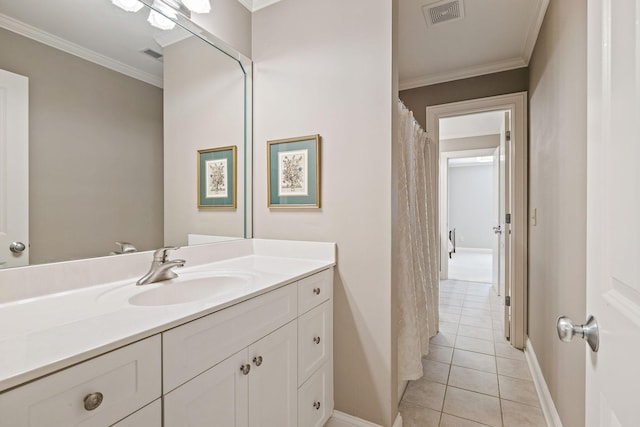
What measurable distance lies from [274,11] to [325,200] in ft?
3.84

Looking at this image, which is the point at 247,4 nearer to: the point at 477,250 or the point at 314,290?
the point at 314,290

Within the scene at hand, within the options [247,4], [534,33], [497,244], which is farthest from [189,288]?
[497,244]

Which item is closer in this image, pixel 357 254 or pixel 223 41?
pixel 357 254

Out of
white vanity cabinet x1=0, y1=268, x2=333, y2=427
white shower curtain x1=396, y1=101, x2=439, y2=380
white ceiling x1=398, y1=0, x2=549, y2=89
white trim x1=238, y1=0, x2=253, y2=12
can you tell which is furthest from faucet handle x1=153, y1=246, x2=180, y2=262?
white ceiling x1=398, y1=0, x2=549, y2=89

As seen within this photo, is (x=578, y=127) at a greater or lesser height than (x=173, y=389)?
greater

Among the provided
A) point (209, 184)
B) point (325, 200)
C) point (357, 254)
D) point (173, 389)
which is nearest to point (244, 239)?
point (209, 184)

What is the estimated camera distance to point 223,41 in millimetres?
1675

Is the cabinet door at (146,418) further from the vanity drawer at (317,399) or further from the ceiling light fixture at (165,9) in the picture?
the ceiling light fixture at (165,9)

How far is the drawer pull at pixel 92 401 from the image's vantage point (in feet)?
1.99

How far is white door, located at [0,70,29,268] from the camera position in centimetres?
95

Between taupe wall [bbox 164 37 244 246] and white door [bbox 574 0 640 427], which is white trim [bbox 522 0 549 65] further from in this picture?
taupe wall [bbox 164 37 244 246]

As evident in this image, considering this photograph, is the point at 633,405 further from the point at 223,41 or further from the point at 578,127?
the point at 223,41

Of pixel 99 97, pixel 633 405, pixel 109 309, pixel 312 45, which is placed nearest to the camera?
pixel 633 405

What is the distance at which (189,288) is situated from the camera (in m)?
1.29
